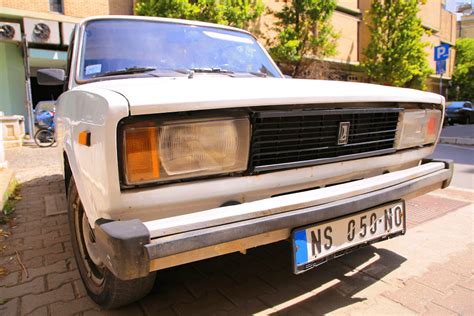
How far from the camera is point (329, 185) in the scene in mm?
2117

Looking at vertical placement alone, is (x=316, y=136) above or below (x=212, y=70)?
below

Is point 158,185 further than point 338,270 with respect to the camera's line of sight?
No

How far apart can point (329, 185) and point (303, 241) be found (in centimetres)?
48

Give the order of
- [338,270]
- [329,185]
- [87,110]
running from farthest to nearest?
[338,270] < [329,185] < [87,110]

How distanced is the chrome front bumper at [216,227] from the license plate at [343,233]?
7cm

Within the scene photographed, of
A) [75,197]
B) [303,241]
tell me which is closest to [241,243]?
[303,241]

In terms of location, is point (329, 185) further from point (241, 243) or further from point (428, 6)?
point (428, 6)

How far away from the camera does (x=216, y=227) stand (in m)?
1.53

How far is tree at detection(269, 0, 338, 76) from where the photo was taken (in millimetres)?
13836

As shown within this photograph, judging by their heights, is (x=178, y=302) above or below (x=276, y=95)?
below

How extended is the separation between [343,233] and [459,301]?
0.92 metres

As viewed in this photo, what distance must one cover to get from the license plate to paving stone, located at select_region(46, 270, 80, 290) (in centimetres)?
166

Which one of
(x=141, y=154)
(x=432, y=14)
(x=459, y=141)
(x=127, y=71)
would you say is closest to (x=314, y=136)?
(x=141, y=154)

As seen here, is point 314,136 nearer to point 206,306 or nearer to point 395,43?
point 206,306
